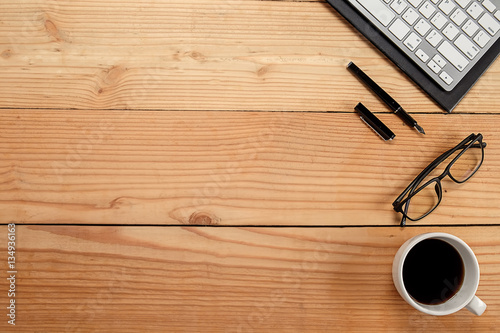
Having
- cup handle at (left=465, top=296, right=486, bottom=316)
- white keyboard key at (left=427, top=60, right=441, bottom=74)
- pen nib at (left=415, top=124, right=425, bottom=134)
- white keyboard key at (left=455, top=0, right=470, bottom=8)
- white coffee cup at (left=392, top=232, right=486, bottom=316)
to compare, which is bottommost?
cup handle at (left=465, top=296, right=486, bottom=316)

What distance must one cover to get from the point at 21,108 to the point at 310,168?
17.2 inches

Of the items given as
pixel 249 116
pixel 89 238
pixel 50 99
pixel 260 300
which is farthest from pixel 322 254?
pixel 50 99

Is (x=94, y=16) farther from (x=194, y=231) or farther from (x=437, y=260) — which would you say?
(x=437, y=260)

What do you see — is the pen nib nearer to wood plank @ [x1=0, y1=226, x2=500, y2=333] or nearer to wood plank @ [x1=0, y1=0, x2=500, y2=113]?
wood plank @ [x1=0, y1=0, x2=500, y2=113]

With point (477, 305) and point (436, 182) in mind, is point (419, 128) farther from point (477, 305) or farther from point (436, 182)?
point (477, 305)

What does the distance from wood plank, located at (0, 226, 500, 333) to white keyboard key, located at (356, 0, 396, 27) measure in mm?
314

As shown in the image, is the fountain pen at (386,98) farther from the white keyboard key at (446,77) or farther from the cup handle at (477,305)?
the cup handle at (477,305)

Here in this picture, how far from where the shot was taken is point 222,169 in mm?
653

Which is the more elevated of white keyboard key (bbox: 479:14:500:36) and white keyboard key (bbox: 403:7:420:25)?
white keyboard key (bbox: 403:7:420:25)

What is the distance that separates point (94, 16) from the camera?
0.67 m

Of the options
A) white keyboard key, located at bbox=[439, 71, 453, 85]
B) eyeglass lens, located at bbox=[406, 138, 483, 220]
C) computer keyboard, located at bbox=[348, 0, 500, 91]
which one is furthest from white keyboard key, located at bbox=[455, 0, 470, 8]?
eyeglass lens, located at bbox=[406, 138, 483, 220]

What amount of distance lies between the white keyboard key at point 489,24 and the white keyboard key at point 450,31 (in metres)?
0.04

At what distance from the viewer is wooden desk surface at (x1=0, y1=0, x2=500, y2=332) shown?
64 cm

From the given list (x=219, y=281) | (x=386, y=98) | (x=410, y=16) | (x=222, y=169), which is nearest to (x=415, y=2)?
(x=410, y=16)
